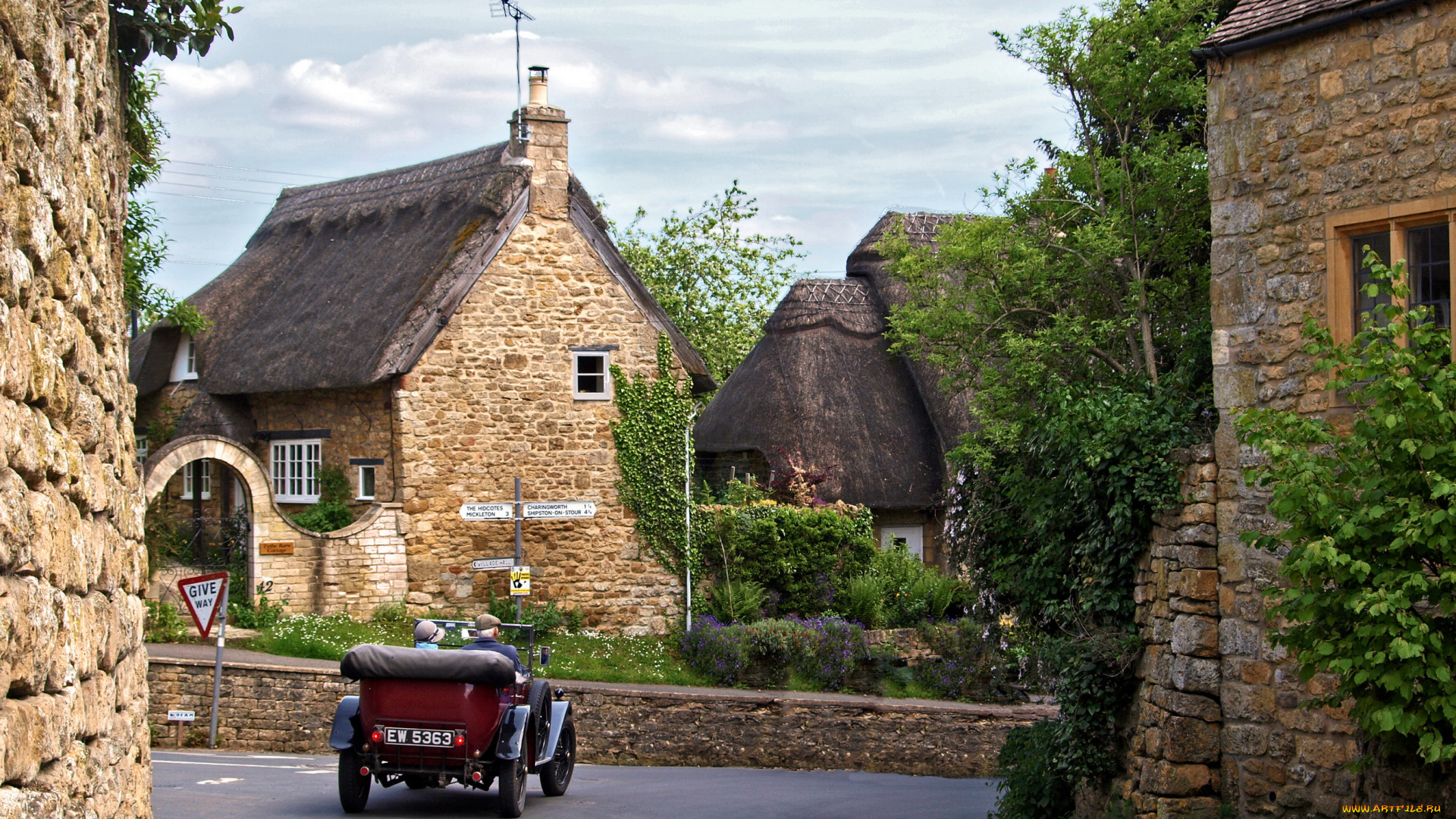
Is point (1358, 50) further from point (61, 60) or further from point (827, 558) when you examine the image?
point (827, 558)

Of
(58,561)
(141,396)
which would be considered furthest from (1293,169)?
(141,396)

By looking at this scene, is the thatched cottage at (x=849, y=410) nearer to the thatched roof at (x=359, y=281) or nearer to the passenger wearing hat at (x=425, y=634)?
the thatched roof at (x=359, y=281)

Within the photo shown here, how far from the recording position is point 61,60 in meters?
4.37

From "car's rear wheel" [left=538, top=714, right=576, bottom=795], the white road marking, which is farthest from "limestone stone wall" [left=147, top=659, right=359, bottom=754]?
"car's rear wheel" [left=538, top=714, right=576, bottom=795]

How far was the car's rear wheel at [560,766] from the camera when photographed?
38.8ft

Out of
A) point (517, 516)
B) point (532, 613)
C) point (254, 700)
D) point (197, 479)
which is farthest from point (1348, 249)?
point (197, 479)

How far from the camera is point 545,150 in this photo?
2159 cm

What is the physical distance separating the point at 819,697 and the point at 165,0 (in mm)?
12958

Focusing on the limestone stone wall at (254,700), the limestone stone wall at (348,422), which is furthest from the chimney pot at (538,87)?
the limestone stone wall at (254,700)

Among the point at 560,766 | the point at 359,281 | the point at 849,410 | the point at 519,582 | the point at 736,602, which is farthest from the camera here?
the point at 849,410

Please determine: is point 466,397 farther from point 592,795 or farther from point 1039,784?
point 1039,784

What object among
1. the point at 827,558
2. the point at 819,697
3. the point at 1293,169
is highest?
the point at 1293,169

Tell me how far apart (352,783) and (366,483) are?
1114 cm

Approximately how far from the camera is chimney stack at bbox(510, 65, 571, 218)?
70.2 ft
